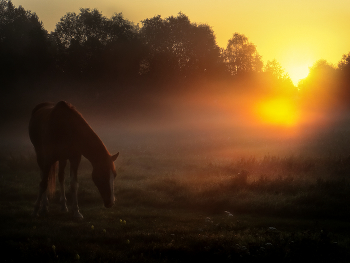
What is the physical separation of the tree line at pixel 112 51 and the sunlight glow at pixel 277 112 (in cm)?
581

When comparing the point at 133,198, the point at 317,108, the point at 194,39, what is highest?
the point at 194,39

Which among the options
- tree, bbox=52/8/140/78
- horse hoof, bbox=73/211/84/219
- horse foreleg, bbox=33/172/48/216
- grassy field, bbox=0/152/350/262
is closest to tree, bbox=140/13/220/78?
tree, bbox=52/8/140/78

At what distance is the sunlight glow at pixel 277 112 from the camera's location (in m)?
33.1

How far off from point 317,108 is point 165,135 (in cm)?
2466

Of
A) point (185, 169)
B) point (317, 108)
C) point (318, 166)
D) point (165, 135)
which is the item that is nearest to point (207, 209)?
point (185, 169)

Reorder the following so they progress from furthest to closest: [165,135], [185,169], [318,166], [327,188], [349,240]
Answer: [165,135], [185,169], [318,166], [327,188], [349,240]

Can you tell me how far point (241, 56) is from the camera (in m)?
49.3

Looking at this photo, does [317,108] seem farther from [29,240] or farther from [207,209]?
[29,240]

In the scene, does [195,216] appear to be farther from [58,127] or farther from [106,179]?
[58,127]

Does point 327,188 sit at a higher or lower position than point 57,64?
lower

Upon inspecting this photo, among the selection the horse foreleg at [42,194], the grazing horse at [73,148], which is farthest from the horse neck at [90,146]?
the horse foreleg at [42,194]

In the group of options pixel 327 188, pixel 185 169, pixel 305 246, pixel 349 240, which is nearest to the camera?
pixel 305 246

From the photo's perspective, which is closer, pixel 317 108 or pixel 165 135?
pixel 165 135

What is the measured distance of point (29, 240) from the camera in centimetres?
619
